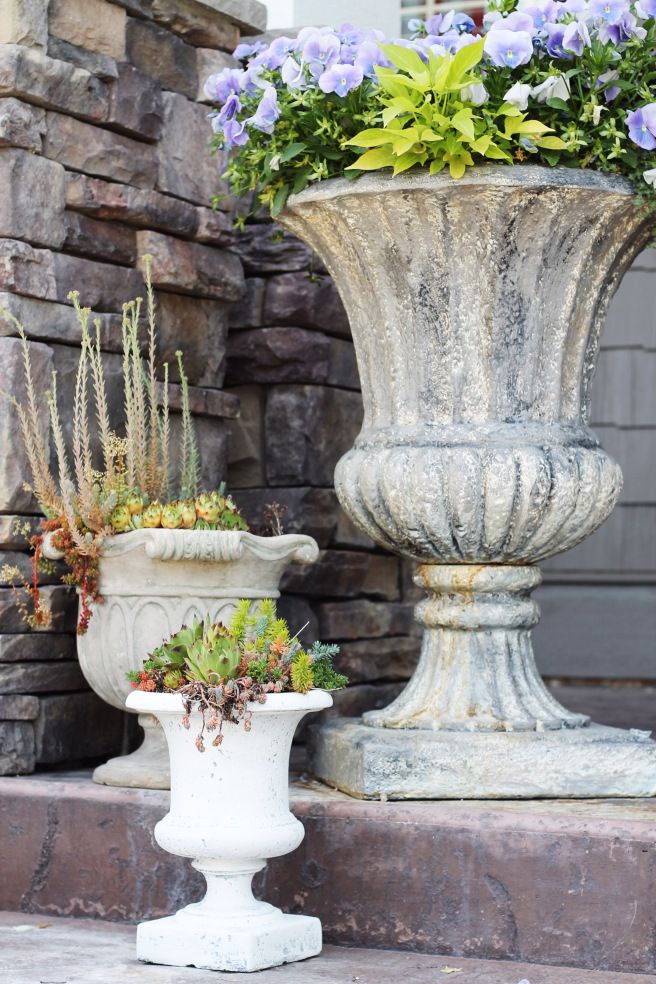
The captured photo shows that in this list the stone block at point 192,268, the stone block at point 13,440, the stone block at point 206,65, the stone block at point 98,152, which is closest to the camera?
the stone block at point 13,440

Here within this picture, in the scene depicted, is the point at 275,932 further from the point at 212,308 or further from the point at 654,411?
the point at 654,411

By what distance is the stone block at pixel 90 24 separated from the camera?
3365mm

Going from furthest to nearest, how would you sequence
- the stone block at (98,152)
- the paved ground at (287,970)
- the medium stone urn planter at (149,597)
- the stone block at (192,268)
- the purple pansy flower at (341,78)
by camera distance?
the stone block at (192,268), the stone block at (98,152), the medium stone urn planter at (149,597), the purple pansy flower at (341,78), the paved ground at (287,970)

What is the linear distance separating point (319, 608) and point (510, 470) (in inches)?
46.8

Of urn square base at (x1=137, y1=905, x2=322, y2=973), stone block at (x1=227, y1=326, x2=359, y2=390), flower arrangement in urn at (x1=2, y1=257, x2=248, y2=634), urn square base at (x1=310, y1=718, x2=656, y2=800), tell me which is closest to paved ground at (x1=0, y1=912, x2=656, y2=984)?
urn square base at (x1=137, y1=905, x2=322, y2=973)

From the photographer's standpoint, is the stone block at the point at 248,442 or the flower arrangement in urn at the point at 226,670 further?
the stone block at the point at 248,442

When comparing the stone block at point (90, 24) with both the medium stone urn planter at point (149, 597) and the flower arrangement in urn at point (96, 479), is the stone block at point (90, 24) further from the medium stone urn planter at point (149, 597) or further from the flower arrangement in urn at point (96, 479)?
the medium stone urn planter at point (149, 597)

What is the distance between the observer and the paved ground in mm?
2514

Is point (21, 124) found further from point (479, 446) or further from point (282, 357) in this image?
point (479, 446)

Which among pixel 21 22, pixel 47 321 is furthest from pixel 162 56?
pixel 47 321

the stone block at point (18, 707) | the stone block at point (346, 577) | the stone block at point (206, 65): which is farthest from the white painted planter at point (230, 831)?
the stone block at point (206, 65)

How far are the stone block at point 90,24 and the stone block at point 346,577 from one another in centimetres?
133

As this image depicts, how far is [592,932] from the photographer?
261 cm

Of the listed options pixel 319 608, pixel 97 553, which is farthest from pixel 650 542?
pixel 97 553
